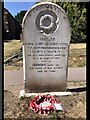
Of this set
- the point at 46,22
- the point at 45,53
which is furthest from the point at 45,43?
the point at 46,22

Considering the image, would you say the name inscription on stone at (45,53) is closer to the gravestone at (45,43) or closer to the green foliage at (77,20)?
the gravestone at (45,43)

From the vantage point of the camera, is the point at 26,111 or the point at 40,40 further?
the point at 40,40

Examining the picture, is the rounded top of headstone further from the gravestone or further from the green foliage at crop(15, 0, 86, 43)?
the green foliage at crop(15, 0, 86, 43)

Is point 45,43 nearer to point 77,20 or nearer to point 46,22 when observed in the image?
point 46,22

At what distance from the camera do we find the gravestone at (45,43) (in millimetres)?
6203

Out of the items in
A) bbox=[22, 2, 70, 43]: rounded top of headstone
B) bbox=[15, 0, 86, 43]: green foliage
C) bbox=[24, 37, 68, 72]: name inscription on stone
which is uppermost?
bbox=[15, 0, 86, 43]: green foliage

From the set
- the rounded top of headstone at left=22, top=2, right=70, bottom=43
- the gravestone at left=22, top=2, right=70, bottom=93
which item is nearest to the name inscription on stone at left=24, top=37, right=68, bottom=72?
the gravestone at left=22, top=2, right=70, bottom=93

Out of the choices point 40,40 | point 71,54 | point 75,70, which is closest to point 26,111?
point 40,40

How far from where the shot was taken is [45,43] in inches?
247

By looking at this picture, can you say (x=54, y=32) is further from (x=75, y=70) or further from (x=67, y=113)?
(x=75, y=70)

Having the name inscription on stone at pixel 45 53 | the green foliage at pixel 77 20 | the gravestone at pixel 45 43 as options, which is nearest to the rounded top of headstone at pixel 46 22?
the gravestone at pixel 45 43

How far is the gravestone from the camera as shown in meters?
6.20

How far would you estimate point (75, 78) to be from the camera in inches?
325

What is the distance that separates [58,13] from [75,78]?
2418 mm
